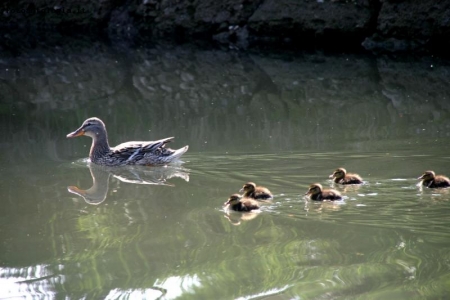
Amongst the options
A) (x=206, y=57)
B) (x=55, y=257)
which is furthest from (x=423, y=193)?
(x=206, y=57)

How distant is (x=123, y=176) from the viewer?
973 centimetres

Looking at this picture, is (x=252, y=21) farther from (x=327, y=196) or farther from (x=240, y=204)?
(x=240, y=204)

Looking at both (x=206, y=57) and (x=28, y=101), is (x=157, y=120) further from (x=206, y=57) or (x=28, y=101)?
(x=206, y=57)

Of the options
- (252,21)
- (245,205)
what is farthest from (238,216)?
(252,21)

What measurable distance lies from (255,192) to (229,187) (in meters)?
0.62

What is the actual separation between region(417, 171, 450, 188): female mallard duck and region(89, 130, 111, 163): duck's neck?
13.5ft

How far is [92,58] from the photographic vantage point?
62.7 feet

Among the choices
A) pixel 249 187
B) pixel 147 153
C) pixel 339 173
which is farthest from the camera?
pixel 147 153

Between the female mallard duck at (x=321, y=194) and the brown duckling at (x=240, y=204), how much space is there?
585 mm

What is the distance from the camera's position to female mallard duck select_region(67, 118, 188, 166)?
9969mm

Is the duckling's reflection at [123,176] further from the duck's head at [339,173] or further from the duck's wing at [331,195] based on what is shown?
the duck's wing at [331,195]

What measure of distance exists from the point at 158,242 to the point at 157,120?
220 inches

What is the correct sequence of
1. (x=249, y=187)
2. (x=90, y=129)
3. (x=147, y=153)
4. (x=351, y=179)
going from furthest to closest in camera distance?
(x=90, y=129) < (x=147, y=153) < (x=351, y=179) < (x=249, y=187)

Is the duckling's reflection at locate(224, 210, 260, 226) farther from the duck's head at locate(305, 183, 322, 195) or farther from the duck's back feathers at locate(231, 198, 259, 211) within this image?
the duck's head at locate(305, 183, 322, 195)
